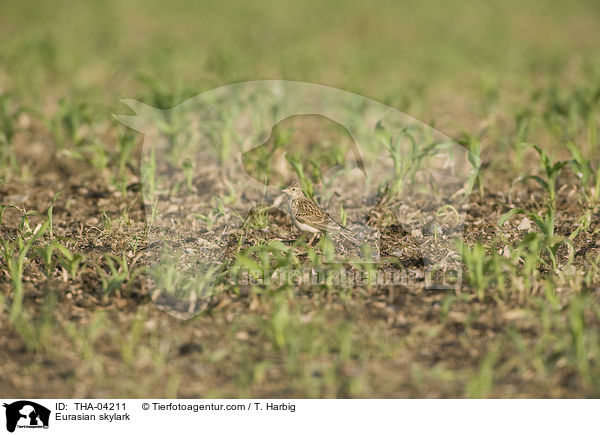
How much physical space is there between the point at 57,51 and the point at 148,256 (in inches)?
235

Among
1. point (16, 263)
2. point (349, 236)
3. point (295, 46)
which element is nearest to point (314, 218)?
point (349, 236)

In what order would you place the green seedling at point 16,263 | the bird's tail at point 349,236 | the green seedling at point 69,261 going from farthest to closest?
the bird's tail at point 349,236, the green seedling at point 69,261, the green seedling at point 16,263

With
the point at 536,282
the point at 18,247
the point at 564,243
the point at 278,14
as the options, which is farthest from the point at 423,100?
the point at 278,14

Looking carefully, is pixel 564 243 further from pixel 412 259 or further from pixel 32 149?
pixel 32 149

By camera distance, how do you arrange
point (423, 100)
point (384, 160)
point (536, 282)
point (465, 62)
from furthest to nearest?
1. point (465, 62)
2. point (423, 100)
3. point (384, 160)
4. point (536, 282)

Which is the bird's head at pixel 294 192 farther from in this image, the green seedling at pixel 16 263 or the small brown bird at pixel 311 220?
the green seedling at pixel 16 263

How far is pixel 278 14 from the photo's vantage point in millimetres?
15203

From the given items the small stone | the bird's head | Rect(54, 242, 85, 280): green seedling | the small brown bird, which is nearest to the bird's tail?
the small brown bird

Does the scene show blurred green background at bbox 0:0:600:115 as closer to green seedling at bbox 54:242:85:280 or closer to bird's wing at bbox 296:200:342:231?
bird's wing at bbox 296:200:342:231

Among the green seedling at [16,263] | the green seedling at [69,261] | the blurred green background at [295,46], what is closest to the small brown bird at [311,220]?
the green seedling at [69,261]
